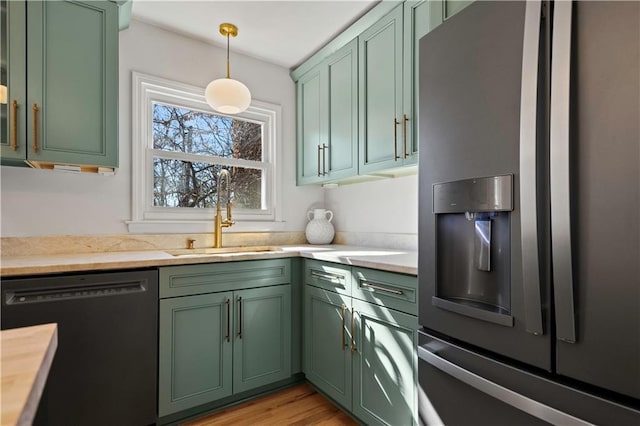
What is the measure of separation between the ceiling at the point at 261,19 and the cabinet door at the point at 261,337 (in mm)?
1779

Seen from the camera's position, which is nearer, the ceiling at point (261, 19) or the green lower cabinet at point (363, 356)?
the green lower cabinet at point (363, 356)

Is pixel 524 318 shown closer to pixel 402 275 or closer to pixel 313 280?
pixel 402 275

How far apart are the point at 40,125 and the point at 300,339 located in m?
1.90

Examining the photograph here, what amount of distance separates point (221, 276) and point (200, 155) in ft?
3.57

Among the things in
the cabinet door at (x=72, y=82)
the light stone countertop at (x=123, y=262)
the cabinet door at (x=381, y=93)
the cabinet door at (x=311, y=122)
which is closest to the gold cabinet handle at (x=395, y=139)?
the cabinet door at (x=381, y=93)

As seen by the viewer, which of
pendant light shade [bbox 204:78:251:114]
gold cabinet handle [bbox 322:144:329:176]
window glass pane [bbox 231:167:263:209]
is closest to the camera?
pendant light shade [bbox 204:78:251:114]

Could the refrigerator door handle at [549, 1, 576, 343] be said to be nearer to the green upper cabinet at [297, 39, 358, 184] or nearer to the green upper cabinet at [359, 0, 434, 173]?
the green upper cabinet at [359, 0, 434, 173]

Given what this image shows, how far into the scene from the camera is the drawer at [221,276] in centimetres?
178

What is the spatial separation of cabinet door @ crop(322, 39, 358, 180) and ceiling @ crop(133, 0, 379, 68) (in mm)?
202

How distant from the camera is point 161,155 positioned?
2383 mm

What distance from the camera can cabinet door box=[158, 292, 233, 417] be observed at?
1.76 m

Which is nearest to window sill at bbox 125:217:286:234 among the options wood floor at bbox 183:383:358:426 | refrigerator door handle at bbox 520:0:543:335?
wood floor at bbox 183:383:358:426

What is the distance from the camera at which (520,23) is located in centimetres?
89

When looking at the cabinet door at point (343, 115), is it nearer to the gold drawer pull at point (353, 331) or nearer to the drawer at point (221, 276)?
the drawer at point (221, 276)
